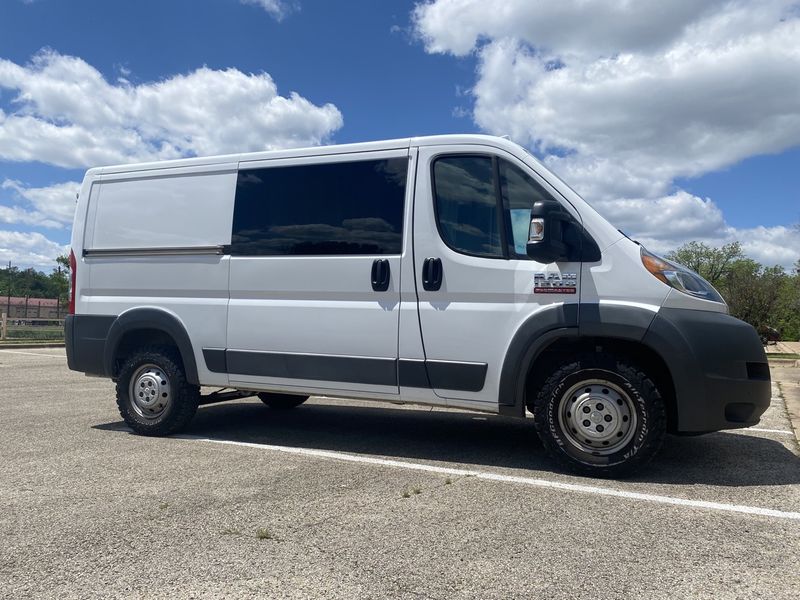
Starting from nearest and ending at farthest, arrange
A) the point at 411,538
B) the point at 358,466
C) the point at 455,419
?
the point at 411,538 → the point at 358,466 → the point at 455,419

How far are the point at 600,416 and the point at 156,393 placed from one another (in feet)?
12.5

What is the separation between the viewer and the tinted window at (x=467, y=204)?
14.8ft

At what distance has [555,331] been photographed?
13.9ft

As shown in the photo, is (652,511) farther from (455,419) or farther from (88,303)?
(88,303)

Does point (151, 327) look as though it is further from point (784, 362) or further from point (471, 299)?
point (784, 362)

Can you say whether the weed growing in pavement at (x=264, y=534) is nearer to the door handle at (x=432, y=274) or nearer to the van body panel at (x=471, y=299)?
the van body panel at (x=471, y=299)

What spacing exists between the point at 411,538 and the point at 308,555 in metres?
0.52

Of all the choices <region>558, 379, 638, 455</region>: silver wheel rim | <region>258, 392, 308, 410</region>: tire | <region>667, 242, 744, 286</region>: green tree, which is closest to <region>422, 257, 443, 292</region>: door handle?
<region>558, 379, 638, 455</region>: silver wheel rim

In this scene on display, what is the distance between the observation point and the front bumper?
3.98 metres

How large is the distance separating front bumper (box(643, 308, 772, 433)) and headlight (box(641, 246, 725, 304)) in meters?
0.16

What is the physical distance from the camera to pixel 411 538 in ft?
10.1

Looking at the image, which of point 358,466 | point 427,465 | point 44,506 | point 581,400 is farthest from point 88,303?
point 581,400

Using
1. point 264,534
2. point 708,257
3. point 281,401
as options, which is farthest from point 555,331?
point 708,257

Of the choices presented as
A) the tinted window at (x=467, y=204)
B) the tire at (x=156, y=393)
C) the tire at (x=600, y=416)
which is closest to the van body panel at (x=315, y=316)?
the tinted window at (x=467, y=204)
